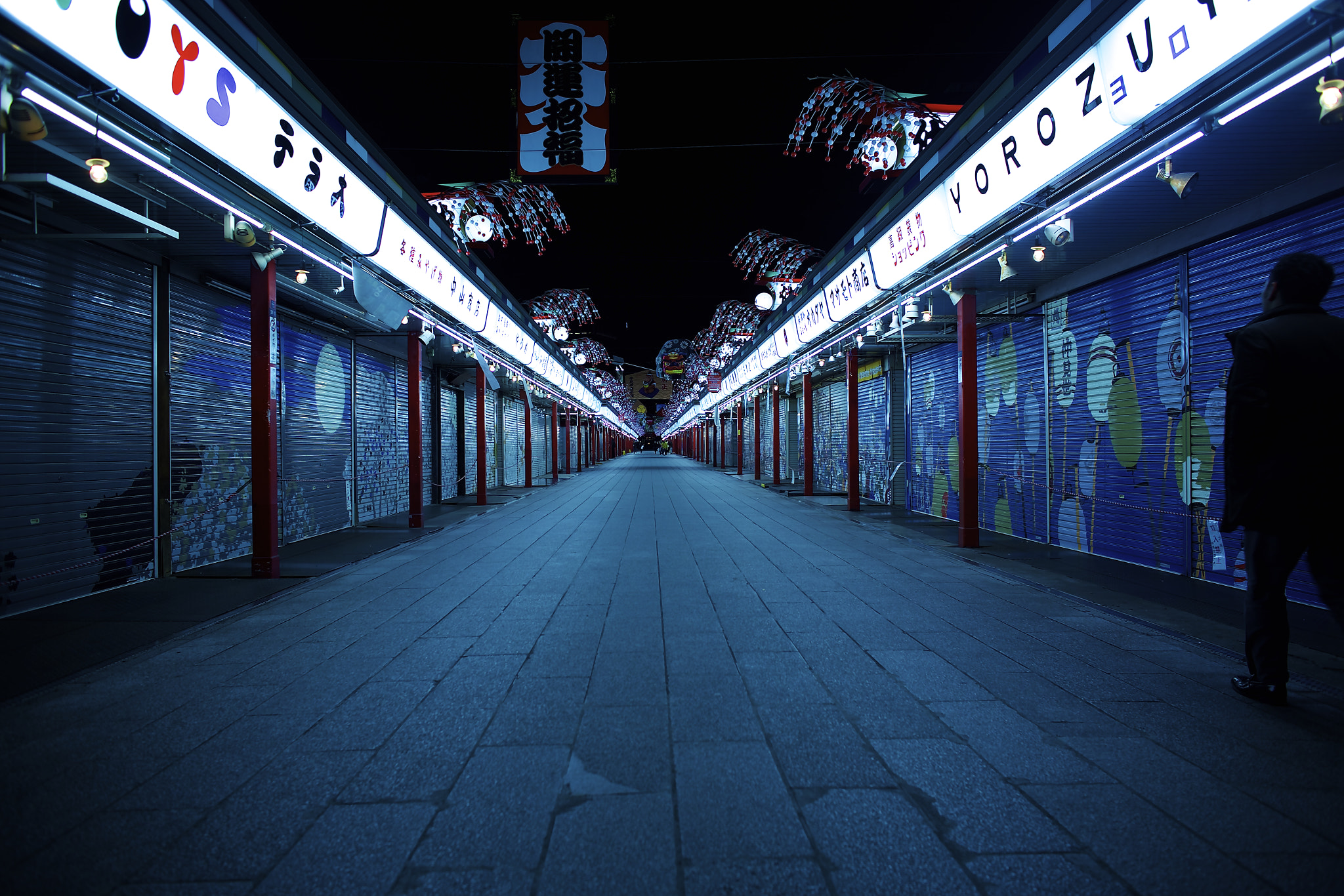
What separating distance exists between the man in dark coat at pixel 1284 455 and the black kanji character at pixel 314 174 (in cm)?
658

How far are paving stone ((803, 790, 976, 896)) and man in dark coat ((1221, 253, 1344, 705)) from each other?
227cm

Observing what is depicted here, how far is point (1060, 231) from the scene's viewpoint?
→ 18.3 feet

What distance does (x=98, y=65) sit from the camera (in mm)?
3217

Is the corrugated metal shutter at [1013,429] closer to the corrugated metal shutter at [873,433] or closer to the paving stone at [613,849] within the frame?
the corrugated metal shutter at [873,433]

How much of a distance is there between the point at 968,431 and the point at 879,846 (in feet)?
23.9

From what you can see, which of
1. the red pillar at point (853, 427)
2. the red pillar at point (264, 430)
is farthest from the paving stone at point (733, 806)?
the red pillar at point (853, 427)

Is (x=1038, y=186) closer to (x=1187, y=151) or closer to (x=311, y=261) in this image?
(x=1187, y=151)

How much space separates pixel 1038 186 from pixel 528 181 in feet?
20.1

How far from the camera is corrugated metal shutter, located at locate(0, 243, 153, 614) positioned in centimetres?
527

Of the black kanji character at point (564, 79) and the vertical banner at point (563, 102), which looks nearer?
the vertical banner at point (563, 102)

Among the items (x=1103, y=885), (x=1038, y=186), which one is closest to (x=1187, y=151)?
(x=1038, y=186)

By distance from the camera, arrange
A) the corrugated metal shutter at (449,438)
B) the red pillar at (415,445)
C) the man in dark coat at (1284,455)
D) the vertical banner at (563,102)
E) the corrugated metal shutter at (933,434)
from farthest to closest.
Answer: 1. the corrugated metal shutter at (449,438)
2. the corrugated metal shutter at (933,434)
3. the red pillar at (415,445)
4. the vertical banner at (563,102)
5. the man in dark coat at (1284,455)

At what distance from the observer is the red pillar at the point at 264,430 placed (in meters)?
6.43

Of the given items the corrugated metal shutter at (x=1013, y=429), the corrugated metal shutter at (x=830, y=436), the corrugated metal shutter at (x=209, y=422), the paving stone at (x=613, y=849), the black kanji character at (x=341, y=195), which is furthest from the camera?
the corrugated metal shutter at (x=830, y=436)
